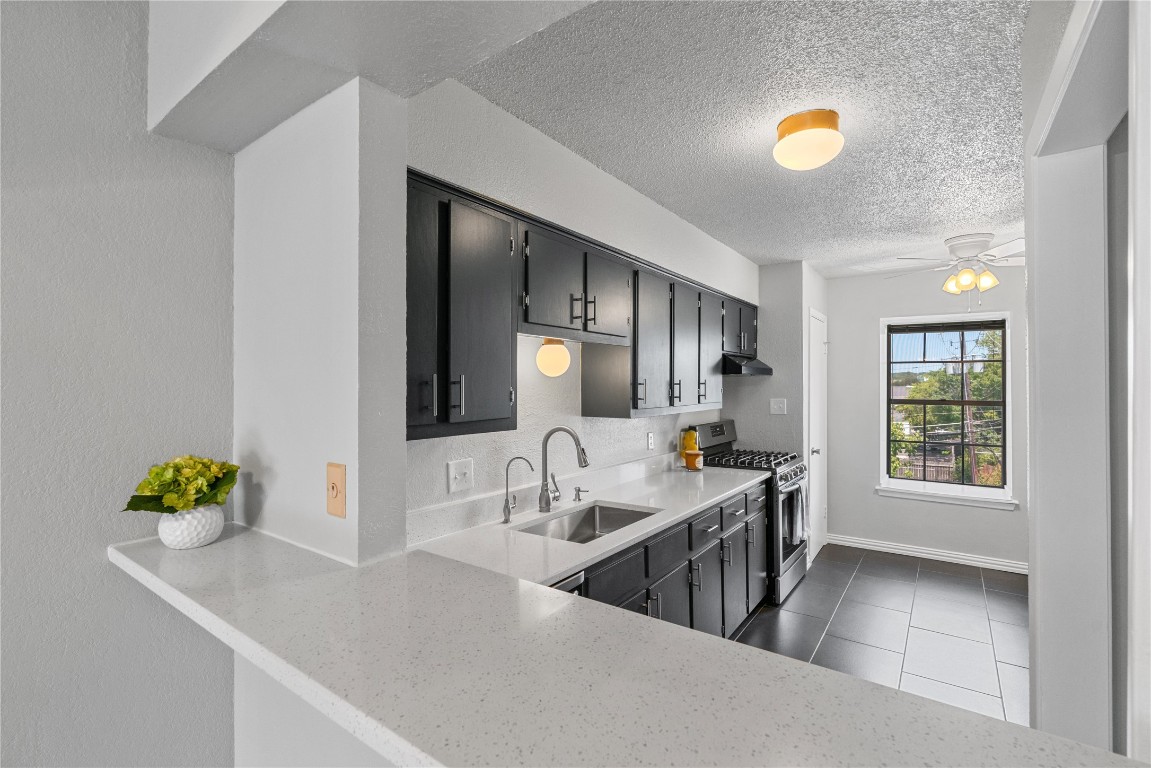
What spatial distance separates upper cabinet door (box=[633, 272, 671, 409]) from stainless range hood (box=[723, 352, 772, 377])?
3.36 ft

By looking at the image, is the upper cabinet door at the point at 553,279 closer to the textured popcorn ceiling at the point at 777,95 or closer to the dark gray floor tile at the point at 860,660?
the textured popcorn ceiling at the point at 777,95

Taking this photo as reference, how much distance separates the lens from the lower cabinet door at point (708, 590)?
2842 millimetres

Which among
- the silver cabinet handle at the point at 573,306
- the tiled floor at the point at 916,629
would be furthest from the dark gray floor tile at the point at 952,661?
the silver cabinet handle at the point at 573,306

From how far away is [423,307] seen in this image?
68.2 inches

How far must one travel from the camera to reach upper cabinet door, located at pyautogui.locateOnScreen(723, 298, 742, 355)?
13.8 ft

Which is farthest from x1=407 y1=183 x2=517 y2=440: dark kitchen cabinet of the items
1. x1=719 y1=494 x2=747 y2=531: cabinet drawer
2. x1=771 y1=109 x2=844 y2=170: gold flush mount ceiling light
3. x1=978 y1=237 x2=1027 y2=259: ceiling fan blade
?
x1=978 y1=237 x2=1027 y2=259: ceiling fan blade

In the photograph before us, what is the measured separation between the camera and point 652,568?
7.95ft

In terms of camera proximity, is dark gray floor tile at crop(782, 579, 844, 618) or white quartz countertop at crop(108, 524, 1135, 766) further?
dark gray floor tile at crop(782, 579, 844, 618)

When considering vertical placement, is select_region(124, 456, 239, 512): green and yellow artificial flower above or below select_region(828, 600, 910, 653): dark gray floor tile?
above

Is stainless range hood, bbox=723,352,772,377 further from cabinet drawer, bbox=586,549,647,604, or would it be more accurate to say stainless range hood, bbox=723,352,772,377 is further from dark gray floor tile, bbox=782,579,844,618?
cabinet drawer, bbox=586,549,647,604

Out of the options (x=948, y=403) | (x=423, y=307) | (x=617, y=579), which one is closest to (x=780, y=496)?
(x=617, y=579)

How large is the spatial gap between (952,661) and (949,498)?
2.19 m

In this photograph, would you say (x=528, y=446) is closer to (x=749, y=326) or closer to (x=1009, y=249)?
(x=749, y=326)

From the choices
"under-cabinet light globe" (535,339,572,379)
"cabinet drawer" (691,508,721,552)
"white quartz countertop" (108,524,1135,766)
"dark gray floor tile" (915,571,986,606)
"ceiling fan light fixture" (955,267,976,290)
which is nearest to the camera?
"white quartz countertop" (108,524,1135,766)
